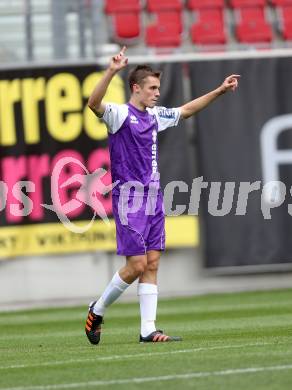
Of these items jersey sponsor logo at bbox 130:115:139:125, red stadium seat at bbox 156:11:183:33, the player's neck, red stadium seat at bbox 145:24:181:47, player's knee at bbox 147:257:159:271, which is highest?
red stadium seat at bbox 156:11:183:33

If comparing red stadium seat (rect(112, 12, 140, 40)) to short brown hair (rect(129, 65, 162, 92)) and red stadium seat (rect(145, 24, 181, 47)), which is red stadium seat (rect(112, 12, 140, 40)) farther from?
short brown hair (rect(129, 65, 162, 92))

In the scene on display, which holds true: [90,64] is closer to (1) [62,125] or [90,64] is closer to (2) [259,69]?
(1) [62,125]

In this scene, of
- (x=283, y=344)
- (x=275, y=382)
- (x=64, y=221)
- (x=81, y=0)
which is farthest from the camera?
(x=81, y=0)

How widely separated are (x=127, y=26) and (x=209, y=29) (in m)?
1.30

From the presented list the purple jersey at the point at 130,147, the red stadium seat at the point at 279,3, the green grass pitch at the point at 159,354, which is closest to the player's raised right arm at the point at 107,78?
the purple jersey at the point at 130,147

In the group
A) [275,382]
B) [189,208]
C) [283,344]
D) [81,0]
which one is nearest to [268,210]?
[189,208]

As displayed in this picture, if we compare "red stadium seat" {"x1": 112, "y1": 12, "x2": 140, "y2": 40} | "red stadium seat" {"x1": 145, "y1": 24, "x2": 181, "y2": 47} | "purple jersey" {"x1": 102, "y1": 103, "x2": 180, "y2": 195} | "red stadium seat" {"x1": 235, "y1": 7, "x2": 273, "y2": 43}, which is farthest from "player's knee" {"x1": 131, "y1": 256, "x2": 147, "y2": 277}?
"red stadium seat" {"x1": 235, "y1": 7, "x2": 273, "y2": 43}

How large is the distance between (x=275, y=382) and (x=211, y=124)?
37.3 ft

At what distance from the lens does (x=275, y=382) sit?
623 cm

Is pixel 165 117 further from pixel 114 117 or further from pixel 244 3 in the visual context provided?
pixel 244 3

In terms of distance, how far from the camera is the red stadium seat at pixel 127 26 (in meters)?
18.4

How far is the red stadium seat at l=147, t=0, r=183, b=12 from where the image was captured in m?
18.8

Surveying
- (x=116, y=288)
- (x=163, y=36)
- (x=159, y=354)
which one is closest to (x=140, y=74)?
(x=116, y=288)

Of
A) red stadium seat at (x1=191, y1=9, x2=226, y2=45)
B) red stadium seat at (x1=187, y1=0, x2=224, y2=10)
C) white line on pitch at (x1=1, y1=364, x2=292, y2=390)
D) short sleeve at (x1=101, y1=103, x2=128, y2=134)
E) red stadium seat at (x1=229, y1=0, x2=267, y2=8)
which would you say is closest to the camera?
white line on pitch at (x1=1, y1=364, x2=292, y2=390)
